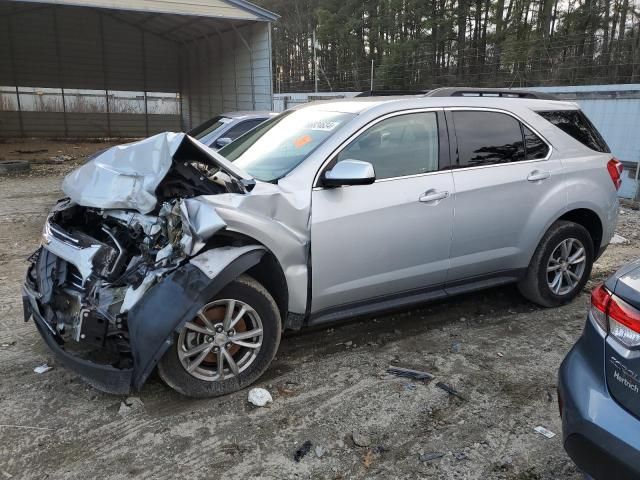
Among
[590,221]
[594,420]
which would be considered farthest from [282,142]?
[590,221]

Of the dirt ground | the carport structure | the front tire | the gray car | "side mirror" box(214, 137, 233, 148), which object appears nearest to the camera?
the dirt ground

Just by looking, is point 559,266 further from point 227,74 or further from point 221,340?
point 227,74

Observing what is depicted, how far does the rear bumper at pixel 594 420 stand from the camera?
1868 millimetres

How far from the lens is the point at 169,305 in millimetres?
2852

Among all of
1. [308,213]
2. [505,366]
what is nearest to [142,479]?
[308,213]

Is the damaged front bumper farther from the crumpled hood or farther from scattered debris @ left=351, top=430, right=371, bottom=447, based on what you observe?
scattered debris @ left=351, top=430, right=371, bottom=447

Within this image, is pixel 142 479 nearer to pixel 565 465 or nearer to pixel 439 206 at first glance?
pixel 565 465

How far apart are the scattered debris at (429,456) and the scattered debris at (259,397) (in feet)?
3.17

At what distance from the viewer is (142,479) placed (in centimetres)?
259

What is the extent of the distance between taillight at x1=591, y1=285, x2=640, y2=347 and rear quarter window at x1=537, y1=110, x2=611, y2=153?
108 inches

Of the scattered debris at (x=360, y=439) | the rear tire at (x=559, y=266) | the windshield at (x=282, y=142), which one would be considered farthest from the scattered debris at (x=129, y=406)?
the rear tire at (x=559, y=266)

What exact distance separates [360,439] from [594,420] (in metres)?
1.29

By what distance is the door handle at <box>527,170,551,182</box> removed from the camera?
425 centimetres

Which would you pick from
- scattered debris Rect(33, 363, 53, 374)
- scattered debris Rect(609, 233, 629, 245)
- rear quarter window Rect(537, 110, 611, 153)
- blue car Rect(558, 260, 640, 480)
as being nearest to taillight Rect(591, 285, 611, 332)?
blue car Rect(558, 260, 640, 480)
